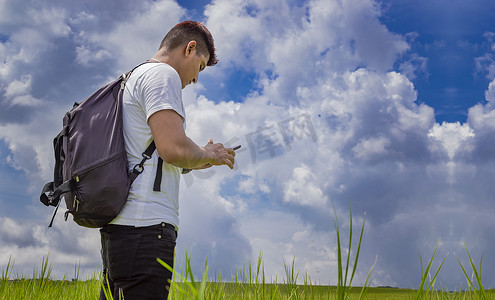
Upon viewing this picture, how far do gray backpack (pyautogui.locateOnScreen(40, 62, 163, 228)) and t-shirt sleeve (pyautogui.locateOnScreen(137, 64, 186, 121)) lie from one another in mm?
201

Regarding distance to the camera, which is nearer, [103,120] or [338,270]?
[338,270]

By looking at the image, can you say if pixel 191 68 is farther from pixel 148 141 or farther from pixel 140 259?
pixel 140 259

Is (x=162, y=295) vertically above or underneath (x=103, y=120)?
underneath

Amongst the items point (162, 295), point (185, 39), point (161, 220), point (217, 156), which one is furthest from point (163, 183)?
point (185, 39)

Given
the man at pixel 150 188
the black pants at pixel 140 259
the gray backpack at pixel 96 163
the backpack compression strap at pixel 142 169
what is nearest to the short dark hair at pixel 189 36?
the man at pixel 150 188

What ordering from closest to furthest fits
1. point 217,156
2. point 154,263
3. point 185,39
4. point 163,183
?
point 154,263 → point 163,183 → point 217,156 → point 185,39

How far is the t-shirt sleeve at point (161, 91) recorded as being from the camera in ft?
6.60

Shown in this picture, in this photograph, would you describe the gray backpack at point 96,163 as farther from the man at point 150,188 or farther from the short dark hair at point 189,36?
the short dark hair at point 189,36

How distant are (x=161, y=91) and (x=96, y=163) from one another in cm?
48

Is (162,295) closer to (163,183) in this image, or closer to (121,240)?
(121,240)

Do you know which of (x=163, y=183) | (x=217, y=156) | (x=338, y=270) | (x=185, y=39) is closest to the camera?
(x=338, y=270)

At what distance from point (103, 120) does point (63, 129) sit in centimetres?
29

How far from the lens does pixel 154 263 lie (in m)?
1.96

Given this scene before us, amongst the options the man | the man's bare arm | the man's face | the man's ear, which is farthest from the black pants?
the man's ear
